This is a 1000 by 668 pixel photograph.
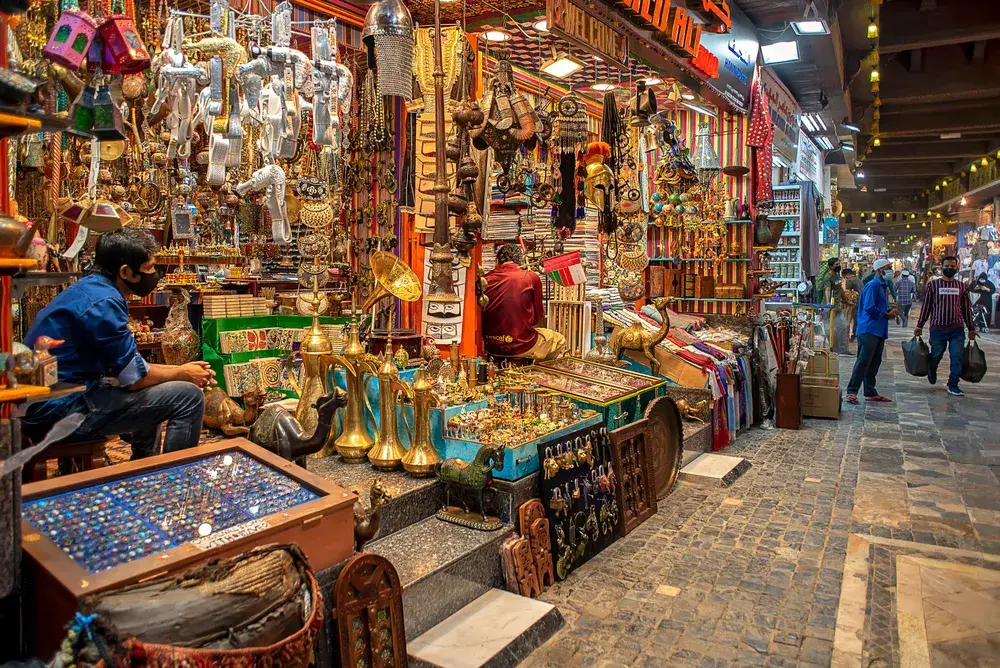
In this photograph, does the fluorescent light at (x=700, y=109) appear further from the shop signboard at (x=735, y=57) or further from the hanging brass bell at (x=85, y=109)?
the hanging brass bell at (x=85, y=109)

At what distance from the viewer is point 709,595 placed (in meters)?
3.41

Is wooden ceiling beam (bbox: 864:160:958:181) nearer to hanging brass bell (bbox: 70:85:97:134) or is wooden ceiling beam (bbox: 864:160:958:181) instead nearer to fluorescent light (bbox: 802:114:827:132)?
fluorescent light (bbox: 802:114:827:132)

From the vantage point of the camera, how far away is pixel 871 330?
8.42 metres

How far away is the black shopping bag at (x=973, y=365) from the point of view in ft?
28.9

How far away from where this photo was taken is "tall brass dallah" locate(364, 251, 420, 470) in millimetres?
3639

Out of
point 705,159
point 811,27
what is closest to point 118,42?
point 705,159

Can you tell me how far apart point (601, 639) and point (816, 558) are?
5.28ft

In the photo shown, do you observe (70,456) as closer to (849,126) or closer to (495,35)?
(495,35)

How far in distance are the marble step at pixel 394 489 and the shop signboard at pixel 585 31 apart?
2.68 metres

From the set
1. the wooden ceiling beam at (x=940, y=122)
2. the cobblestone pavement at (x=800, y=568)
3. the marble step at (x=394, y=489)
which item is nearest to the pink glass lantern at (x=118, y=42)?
the marble step at (x=394, y=489)

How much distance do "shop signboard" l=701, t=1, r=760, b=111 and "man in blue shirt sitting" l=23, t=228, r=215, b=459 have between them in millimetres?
6007

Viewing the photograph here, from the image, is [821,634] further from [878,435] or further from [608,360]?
[878,435]

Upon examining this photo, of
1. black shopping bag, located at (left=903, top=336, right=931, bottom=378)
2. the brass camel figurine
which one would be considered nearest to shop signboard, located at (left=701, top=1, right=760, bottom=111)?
the brass camel figurine

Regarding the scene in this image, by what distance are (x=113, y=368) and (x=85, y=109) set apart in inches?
46.0
